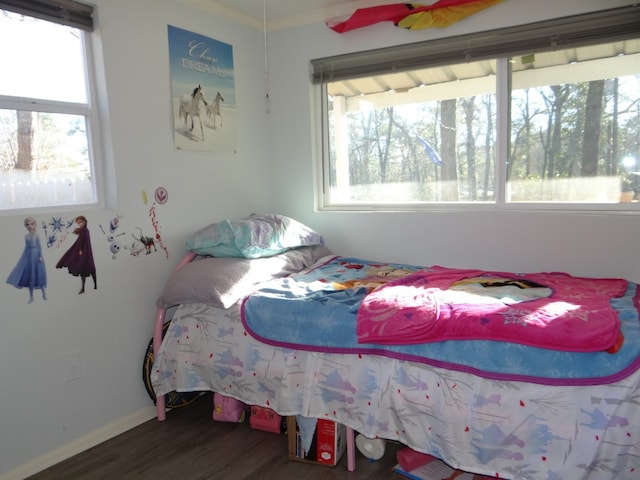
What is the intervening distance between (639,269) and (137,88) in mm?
2763

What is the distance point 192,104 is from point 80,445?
1.94 m

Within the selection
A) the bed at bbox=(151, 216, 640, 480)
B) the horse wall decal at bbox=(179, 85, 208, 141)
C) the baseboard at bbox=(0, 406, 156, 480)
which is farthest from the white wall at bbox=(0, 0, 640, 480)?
→ the bed at bbox=(151, 216, 640, 480)

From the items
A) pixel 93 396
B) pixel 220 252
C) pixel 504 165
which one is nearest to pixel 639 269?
pixel 504 165

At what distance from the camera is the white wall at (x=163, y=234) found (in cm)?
213

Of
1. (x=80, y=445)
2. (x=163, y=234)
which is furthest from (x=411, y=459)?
(x=163, y=234)

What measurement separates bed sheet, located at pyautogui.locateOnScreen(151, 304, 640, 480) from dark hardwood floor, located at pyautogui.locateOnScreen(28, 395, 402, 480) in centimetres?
23

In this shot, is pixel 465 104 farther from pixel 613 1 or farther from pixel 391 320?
pixel 391 320

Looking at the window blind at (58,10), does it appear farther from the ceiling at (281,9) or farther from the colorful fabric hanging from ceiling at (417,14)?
the colorful fabric hanging from ceiling at (417,14)

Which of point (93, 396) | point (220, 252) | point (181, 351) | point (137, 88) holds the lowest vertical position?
point (93, 396)

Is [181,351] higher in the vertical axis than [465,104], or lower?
lower

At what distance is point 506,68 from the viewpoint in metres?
2.65

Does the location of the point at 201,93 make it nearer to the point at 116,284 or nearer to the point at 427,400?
the point at 116,284

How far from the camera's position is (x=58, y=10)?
217 centimetres

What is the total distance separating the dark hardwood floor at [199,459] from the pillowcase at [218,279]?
0.68 m
